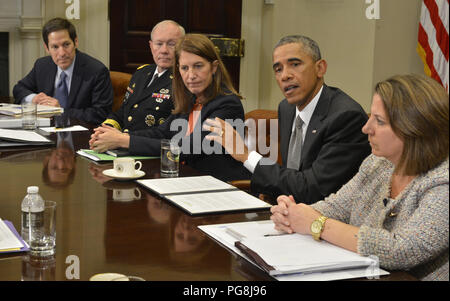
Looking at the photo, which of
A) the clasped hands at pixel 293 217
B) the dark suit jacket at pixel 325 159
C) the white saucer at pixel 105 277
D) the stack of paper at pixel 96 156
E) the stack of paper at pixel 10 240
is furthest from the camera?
the stack of paper at pixel 96 156

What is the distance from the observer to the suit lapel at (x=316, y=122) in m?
2.50

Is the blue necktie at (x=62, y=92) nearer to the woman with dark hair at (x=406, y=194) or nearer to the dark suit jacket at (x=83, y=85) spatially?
the dark suit jacket at (x=83, y=85)

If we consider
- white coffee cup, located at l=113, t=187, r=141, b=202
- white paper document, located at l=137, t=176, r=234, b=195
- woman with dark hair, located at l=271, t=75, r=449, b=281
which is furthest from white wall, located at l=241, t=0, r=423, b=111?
woman with dark hair, located at l=271, t=75, r=449, b=281

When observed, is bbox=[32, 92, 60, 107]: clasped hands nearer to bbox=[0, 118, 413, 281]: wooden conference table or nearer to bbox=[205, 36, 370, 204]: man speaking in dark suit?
bbox=[0, 118, 413, 281]: wooden conference table

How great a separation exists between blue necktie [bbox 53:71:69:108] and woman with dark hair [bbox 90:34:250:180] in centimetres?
177

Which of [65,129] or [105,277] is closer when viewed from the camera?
[105,277]

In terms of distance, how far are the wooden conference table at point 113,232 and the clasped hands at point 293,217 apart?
19 centimetres

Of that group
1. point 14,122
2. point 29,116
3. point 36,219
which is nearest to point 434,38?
point 29,116

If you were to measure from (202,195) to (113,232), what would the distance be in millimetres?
474

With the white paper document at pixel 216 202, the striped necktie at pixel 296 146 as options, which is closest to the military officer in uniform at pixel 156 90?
the striped necktie at pixel 296 146

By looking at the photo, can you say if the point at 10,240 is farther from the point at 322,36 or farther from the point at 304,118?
the point at 322,36

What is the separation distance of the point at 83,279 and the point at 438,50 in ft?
11.2

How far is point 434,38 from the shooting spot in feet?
13.9

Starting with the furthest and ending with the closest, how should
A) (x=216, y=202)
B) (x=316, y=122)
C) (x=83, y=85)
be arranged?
(x=83, y=85) → (x=316, y=122) → (x=216, y=202)
